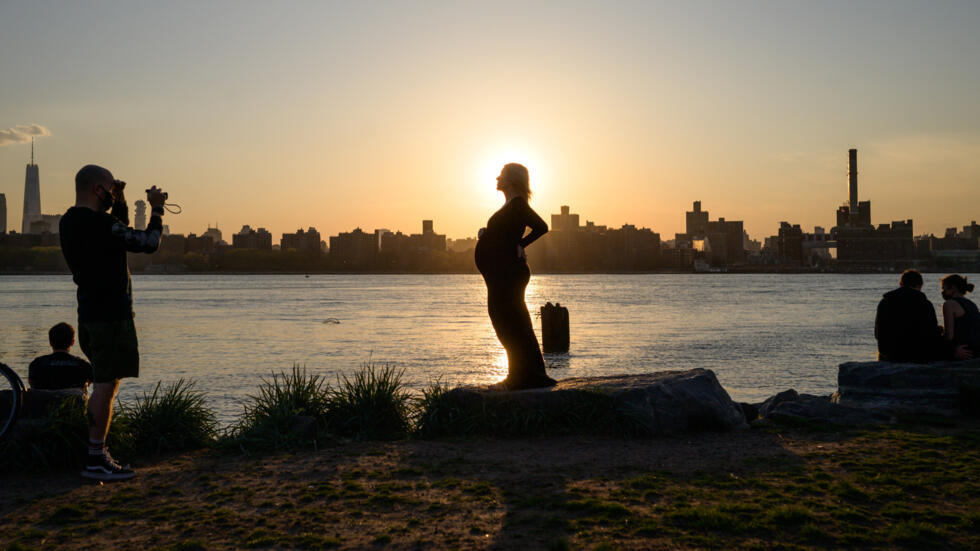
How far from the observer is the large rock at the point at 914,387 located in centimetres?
888

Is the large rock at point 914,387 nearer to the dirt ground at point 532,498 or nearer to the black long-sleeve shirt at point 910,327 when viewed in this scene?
the black long-sleeve shirt at point 910,327

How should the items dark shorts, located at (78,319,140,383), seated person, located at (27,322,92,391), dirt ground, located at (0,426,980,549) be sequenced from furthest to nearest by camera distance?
1. seated person, located at (27,322,92,391)
2. dark shorts, located at (78,319,140,383)
3. dirt ground, located at (0,426,980,549)

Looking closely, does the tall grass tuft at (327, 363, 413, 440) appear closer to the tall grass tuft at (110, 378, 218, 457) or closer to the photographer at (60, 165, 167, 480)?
the tall grass tuft at (110, 378, 218, 457)

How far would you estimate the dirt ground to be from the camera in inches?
177

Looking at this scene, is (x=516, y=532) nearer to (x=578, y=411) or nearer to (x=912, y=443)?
(x=578, y=411)

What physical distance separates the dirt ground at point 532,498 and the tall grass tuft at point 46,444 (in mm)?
145

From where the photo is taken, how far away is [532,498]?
17.4ft

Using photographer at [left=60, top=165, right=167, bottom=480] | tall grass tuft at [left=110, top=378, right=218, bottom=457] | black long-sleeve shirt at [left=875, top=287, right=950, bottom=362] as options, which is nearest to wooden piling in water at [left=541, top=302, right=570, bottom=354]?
black long-sleeve shirt at [left=875, top=287, right=950, bottom=362]

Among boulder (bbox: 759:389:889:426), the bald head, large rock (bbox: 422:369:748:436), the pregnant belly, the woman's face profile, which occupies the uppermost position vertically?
the woman's face profile

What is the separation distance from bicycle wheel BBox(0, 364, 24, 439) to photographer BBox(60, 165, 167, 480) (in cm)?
69

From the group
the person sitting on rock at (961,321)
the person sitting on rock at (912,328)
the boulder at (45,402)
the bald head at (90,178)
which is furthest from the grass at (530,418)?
the person sitting on rock at (961,321)

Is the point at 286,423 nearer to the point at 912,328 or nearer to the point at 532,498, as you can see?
the point at 532,498

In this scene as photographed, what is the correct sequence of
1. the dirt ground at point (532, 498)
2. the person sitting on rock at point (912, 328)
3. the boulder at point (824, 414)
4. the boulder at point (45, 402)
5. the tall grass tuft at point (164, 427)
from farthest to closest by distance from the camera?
the person sitting on rock at point (912, 328) → the boulder at point (824, 414) → the tall grass tuft at point (164, 427) → the boulder at point (45, 402) → the dirt ground at point (532, 498)

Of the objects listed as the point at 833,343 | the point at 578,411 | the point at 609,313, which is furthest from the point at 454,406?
the point at 609,313
